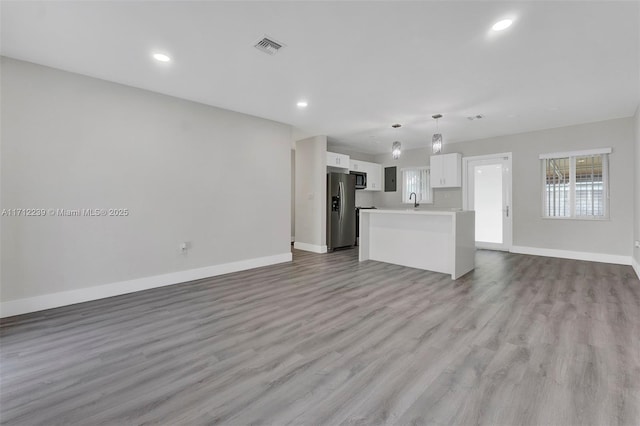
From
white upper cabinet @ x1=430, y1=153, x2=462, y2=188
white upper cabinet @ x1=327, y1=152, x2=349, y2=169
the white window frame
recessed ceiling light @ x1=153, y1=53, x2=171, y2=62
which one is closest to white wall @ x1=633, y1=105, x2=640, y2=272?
white upper cabinet @ x1=430, y1=153, x2=462, y2=188

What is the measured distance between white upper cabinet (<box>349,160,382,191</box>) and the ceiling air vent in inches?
183

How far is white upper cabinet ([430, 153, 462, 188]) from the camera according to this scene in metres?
6.64

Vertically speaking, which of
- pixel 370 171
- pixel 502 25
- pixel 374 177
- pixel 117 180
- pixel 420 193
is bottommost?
pixel 117 180

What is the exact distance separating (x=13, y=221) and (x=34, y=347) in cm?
146

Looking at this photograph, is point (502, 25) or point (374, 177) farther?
point (374, 177)

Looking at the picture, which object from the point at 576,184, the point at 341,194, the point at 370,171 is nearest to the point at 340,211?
the point at 341,194

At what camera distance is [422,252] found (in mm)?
4477

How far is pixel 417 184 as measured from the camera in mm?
7574

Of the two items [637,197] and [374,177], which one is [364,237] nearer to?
[374,177]

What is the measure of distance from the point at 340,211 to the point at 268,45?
421 cm

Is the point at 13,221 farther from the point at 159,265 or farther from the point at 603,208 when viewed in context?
the point at 603,208

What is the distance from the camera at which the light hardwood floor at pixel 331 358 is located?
1486 millimetres

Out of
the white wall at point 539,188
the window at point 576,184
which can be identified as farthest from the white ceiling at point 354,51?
the window at point 576,184

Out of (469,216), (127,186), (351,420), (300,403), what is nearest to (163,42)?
(127,186)
